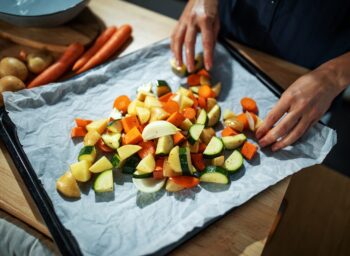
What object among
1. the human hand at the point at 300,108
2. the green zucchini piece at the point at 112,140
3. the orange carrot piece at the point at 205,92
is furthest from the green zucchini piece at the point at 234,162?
the green zucchini piece at the point at 112,140

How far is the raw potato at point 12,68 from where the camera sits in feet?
5.40

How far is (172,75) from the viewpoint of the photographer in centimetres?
181

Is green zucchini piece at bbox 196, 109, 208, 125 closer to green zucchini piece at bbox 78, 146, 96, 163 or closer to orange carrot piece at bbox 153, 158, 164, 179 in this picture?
orange carrot piece at bbox 153, 158, 164, 179

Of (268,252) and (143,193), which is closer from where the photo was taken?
(143,193)

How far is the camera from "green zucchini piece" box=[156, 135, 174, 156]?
53.7 inches

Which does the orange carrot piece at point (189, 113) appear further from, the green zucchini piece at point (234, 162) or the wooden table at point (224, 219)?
the wooden table at point (224, 219)

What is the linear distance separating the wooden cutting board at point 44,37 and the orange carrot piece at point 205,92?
2.33 feet

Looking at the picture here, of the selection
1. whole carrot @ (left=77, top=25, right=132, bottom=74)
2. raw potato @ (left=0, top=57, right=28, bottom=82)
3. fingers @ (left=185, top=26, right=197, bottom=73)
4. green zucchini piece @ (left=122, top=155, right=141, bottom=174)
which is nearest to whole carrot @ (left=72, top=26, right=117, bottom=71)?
whole carrot @ (left=77, top=25, right=132, bottom=74)

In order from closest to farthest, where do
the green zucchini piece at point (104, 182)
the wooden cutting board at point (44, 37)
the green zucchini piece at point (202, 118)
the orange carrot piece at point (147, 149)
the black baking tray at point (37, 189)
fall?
the black baking tray at point (37, 189) → the green zucchini piece at point (104, 182) → the orange carrot piece at point (147, 149) → the green zucchini piece at point (202, 118) → the wooden cutting board at point (44, 37)

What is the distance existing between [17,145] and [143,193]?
1.86ft

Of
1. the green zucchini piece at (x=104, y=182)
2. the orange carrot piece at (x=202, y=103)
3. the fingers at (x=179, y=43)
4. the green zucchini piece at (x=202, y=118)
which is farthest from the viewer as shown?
the fingers at (x=179, y=43)

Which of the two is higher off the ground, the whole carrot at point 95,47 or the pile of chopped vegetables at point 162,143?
the whole carrot at point 95,47

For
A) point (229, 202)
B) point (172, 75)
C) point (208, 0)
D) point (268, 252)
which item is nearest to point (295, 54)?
point (208, 0)

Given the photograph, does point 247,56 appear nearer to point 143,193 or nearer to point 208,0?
point 208,0
